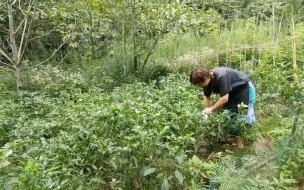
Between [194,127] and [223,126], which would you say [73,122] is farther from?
[223,126]

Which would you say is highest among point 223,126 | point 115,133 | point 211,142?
point 115,133

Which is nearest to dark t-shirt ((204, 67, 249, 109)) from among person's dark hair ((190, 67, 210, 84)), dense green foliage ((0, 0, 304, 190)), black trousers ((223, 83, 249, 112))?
black trousers ((223, 83, 249, 112))

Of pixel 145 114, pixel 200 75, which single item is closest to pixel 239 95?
pixel 200 75

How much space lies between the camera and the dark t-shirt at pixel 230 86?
142 inches

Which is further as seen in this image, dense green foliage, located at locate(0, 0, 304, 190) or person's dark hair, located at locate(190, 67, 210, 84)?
person's dark hair, located at locate(190, 67, 210, 84)

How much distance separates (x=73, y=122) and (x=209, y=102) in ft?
6.27

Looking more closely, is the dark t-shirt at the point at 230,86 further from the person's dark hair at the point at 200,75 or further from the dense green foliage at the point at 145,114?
→ the dense green foliage at the point at 145,114

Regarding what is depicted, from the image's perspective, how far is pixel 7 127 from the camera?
12.1 ft

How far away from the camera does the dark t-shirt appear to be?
3619 millimetres

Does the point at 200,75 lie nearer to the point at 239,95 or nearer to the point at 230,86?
the point at 230,86

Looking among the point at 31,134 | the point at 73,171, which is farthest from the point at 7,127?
the point at 73,171

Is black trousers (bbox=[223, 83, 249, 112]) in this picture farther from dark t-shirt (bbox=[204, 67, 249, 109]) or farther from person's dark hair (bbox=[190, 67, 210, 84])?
person's dark hair (bbox=[190, 67, 210, 84])

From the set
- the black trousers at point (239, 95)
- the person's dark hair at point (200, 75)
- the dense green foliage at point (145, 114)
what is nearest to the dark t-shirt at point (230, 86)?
the black trousers at point (239, 95)

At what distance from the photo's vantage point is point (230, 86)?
A: 366cm
